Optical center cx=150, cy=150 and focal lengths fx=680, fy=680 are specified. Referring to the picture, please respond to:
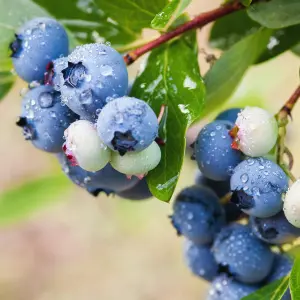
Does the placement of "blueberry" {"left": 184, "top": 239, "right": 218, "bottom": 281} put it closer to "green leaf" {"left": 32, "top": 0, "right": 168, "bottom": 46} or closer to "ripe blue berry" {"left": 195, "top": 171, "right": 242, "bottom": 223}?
"ripe blue berry" {"left": 195, "top": 171, "right": 242, "bottom": 223}

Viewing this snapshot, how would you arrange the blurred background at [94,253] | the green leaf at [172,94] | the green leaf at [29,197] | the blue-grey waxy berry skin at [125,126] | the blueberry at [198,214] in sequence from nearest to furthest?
the blue-grey waxy berry skin at [125,126] < the green leaf at [172,94] < the blueberry at [198,214] < the green leaf at [29,197] < the blurred background at [94,253]

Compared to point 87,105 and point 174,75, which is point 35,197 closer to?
point 174,75

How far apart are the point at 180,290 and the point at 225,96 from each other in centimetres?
302

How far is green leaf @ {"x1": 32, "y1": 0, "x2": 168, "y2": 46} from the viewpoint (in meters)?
1.12

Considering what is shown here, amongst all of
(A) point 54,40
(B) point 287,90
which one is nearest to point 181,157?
(A) point 54,40

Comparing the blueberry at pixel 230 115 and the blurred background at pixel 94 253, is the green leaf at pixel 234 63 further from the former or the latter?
the blurred background at pixel 94 253

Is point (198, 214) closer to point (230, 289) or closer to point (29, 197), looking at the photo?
point (230, 289)

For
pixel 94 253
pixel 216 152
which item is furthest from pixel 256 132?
pixel 94 253

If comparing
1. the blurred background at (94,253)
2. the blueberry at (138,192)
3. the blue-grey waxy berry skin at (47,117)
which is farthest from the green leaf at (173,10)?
the blurred background at (94,253)

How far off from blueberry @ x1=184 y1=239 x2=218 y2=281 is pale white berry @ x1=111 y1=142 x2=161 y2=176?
1.18 feet

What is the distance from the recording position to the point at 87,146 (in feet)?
2.74

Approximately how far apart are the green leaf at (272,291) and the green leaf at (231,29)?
1.41 ft

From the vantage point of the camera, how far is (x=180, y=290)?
410 cm

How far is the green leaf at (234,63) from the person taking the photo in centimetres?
113
